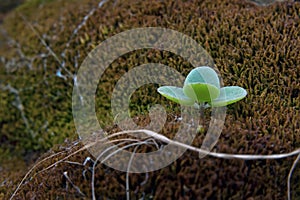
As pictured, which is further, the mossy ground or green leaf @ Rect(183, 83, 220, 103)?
green leaf @ Rect(183, 83, 220, 103)

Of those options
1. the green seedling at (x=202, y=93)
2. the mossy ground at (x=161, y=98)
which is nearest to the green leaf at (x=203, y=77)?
the green seedling at (x=202, y=93)

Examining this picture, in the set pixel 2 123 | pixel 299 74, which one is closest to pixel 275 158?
pixel 299 74

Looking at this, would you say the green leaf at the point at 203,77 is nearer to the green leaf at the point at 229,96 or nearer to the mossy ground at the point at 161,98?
the green leaf at the point at 229,96

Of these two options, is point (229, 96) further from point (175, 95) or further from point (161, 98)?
point (161, 98)

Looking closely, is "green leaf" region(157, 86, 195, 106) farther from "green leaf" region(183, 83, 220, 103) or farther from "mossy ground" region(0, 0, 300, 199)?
"mossy ground" region(0, 0, 300, 199)

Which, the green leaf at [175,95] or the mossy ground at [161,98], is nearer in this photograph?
the mossy ground at [161,98]

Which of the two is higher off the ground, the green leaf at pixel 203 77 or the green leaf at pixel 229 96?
the green leaf at pixel 203 77

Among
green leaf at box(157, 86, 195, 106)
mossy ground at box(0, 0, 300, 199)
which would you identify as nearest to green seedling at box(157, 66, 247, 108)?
green leaf at box(157, 86, 195, 106)

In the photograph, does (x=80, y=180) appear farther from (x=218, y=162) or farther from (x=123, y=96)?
(x=123, y=96)
